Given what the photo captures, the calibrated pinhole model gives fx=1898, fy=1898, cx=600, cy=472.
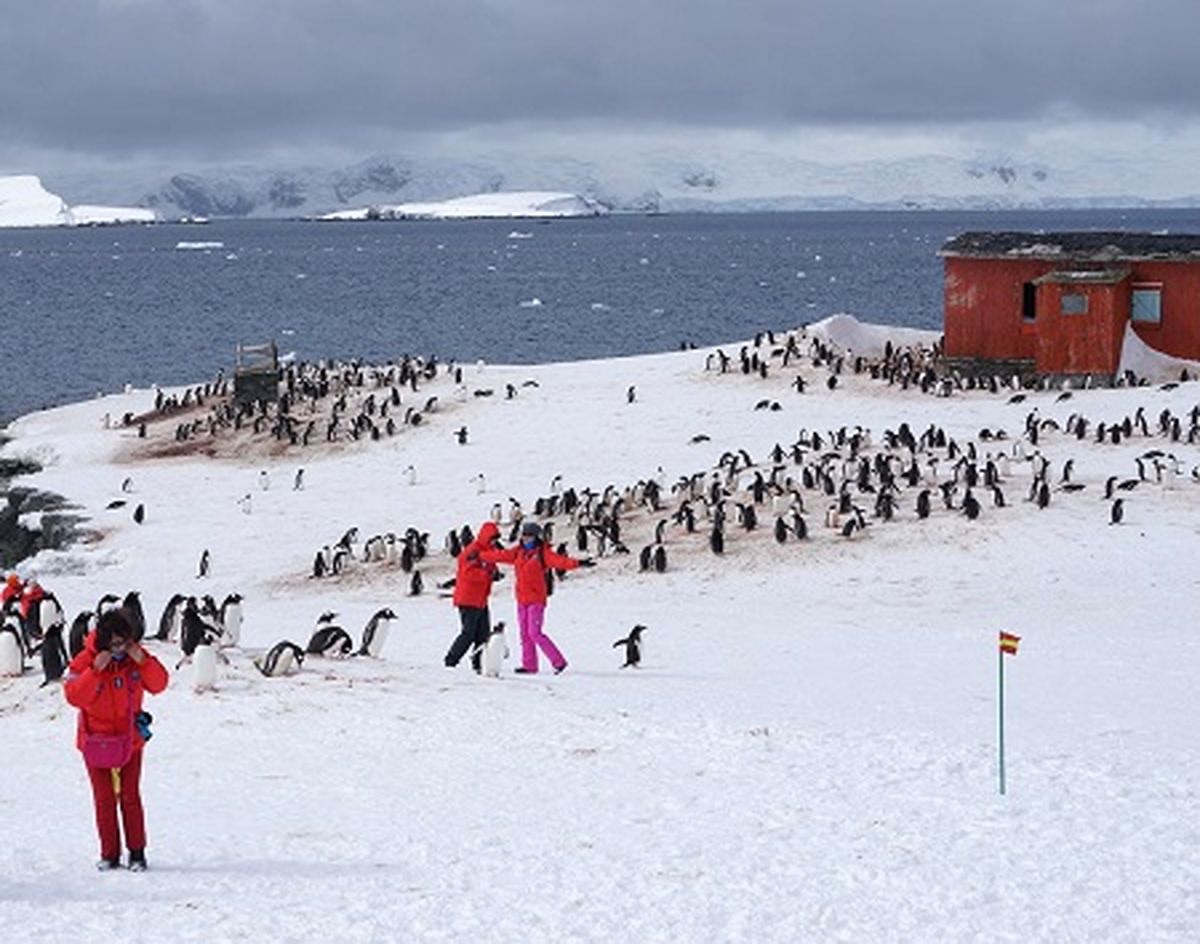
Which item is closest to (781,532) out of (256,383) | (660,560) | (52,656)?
(660,560)

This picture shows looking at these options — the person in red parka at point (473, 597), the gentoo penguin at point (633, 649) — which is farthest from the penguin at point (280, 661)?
the gentoo penguin at point (633, 649)

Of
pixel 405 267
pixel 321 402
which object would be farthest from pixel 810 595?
pixel 405 267

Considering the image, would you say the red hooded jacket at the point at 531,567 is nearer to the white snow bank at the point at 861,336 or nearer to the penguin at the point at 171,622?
the penguin at the point at 171,622

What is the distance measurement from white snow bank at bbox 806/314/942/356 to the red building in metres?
2.63

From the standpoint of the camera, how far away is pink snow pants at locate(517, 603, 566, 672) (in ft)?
53.4

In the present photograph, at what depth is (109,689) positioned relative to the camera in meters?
9.73

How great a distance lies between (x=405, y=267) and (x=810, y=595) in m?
132

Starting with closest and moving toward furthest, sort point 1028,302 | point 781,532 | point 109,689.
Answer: point 109,689 → point 781,532 → point 1028,302

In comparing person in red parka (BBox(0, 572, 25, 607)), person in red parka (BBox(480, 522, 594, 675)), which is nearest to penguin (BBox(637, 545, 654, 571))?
person in red parka (BBox(480, 522, 594, 675))

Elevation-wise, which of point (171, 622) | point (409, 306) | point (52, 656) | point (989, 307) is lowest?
point (171, 622)

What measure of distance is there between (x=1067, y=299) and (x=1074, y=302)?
0.49ft

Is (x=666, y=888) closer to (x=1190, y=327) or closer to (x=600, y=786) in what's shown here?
(x=600, y=786)

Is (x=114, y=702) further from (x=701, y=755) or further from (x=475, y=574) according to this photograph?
(x=475, y=574)

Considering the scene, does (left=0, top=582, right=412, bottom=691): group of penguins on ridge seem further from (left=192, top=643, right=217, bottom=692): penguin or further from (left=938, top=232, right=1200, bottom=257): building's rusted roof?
(left=938, top=232, right=1200, bottom=257): building's rusted roof
